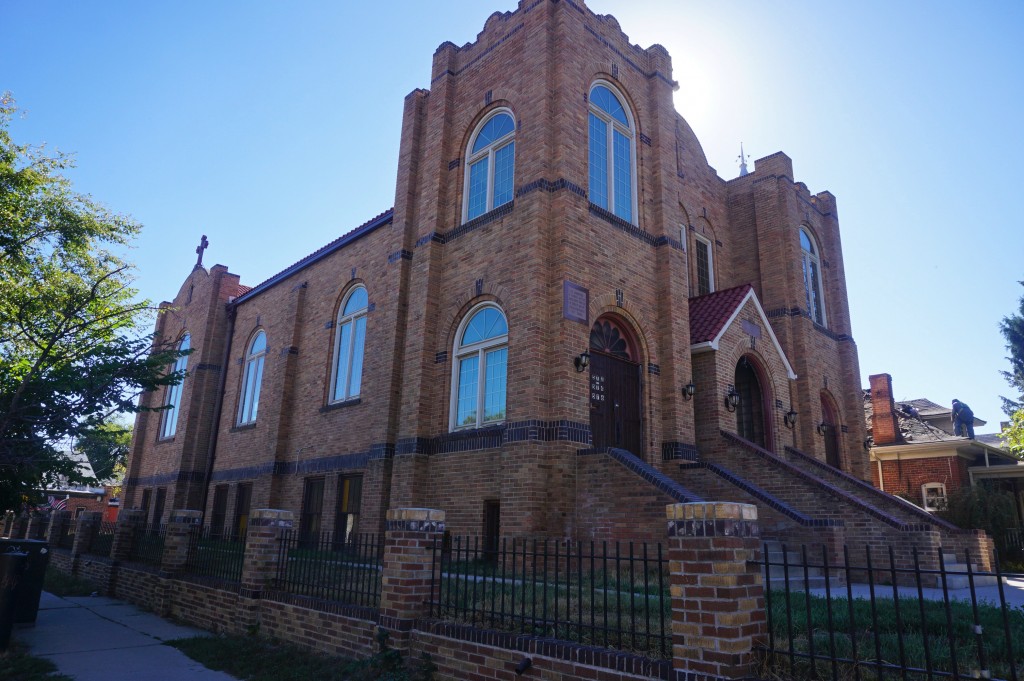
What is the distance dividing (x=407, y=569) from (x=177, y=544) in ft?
22.9

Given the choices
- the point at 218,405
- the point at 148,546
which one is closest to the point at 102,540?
the point at 148,546

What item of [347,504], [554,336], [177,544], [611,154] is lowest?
[177,544]

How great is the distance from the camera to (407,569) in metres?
7.42

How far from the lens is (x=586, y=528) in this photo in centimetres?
1105

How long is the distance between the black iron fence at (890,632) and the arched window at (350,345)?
11.5m

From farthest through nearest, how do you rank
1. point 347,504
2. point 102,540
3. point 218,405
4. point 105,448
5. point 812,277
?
1. point 105,448
2. point 218,405
3. point 812,277
4. point 102,540
5. point 347,504

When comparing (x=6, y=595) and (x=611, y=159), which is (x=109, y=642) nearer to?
(x=6, y=595)

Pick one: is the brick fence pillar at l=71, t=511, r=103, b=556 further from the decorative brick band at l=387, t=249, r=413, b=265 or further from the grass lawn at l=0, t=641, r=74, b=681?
the decorative brick band at l=387, t=249, r=413, b=265

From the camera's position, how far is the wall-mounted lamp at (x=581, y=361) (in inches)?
467

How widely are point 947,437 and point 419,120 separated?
21833 mm

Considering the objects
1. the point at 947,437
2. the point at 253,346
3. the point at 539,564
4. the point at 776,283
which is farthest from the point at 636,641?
the point at 947,437

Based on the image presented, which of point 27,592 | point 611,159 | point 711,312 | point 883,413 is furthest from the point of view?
point 883,413

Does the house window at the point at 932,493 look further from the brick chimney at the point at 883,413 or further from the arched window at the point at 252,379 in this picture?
the arched window at the point at 252,379

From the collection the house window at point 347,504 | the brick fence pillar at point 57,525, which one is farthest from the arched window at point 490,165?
the brick fence pillar at point 57,525
